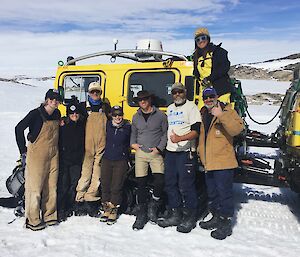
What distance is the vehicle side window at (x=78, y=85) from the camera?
20.9ft

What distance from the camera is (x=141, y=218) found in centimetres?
554

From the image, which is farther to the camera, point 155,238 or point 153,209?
point 153,209

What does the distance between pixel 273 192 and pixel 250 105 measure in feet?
64.3

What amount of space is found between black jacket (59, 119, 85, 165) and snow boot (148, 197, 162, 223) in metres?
1.25

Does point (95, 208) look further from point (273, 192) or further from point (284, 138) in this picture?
point (273, 192)

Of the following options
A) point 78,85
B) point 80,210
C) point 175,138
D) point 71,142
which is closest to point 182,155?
point 175,138

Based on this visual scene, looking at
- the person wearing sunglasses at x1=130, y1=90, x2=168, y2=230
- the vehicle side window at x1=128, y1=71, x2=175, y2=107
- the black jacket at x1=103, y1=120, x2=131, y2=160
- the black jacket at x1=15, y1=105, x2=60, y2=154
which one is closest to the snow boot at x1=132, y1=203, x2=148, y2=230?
the person wearing sunglasses at x1=130, y1=90, x2=168, y2=230

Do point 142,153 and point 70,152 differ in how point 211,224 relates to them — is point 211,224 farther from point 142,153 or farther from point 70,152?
point 70,152

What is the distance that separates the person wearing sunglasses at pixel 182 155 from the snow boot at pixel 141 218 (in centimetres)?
24

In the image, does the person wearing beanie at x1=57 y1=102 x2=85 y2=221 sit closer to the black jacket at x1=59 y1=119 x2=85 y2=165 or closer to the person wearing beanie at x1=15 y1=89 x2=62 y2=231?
the black jacket at x1=59 y1=119 x2=85 y2=165


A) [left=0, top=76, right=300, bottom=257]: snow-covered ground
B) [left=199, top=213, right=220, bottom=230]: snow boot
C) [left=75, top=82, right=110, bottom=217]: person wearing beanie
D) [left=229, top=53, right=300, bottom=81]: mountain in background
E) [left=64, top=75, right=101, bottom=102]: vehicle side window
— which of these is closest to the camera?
[left=0, top=76, right=300, bottom=257]: snow-covered ground

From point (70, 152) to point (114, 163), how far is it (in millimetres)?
680

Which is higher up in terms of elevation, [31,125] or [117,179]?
[31,125]

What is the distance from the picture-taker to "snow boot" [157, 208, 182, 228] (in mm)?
5480
